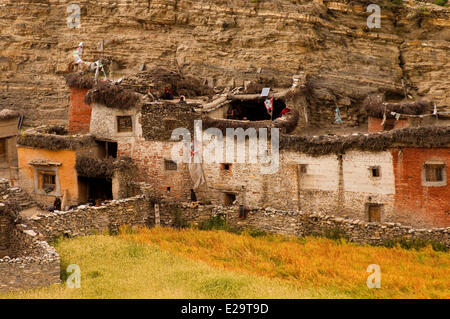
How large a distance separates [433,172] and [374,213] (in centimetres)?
293

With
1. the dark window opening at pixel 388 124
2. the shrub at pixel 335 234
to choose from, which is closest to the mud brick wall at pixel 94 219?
the shrub at pixel 335 234

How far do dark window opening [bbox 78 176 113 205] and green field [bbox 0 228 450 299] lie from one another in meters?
5.14

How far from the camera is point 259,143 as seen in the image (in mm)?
30453

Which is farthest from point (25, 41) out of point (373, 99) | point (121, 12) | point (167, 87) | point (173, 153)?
point (373, 99)

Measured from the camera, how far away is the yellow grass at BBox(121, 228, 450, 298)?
73.7ft

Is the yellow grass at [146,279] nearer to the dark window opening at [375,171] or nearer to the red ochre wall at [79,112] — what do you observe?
the dark window opening at [375,171]

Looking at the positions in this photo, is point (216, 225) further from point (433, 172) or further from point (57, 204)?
point (433, 172)

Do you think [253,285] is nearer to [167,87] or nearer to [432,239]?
[432,239]

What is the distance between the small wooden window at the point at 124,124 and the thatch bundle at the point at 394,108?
432 inches

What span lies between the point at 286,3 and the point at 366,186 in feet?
45.8

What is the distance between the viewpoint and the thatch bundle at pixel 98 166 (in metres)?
31.6

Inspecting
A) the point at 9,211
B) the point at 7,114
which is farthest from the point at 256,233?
the point at 7,114

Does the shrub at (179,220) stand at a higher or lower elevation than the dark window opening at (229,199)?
lower

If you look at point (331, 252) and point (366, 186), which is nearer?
point (331, 252)
